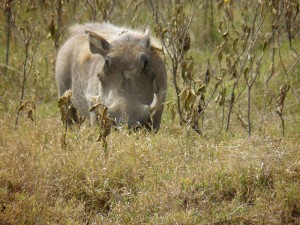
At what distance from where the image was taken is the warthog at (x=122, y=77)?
584 centimetres

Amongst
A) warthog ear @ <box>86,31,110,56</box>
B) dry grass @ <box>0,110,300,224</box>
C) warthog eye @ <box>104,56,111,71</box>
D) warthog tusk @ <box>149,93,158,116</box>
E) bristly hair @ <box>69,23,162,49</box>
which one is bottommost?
dry grass @ <box>0,110,300,224</box>

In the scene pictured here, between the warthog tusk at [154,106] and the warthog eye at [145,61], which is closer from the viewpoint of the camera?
the warthog tusk at [154,106]

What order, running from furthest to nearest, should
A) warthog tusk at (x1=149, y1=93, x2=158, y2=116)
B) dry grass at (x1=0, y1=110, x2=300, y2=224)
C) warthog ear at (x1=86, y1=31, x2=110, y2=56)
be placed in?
warthog ear at (x1=86, y1=31, x2=110, y2=56) < warthog tusk at (x1=149, y1=93, x2=158, y2=116) < dry grass at (x1=0, y1=110, x2=300, y2=224)

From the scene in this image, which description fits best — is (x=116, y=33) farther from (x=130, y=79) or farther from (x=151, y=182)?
(x=151, y=182)

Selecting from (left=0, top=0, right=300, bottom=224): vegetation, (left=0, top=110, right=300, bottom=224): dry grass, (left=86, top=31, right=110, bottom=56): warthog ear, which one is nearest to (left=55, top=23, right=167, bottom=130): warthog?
(left=86, top=31, right=110, bottom=56): warthog ear

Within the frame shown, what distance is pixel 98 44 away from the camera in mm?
6254

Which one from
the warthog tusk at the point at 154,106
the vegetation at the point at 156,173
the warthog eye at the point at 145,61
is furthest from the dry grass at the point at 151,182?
the warthog eye at the point at 145,61

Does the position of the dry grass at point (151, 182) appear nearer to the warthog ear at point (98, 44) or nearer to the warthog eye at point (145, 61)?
the warthog eye at point (145, 61)

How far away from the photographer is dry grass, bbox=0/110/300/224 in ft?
15.0

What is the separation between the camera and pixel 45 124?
246 inches

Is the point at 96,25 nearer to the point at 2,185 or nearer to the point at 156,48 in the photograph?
the point at 156,48

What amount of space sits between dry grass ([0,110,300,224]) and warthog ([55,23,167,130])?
50 cm

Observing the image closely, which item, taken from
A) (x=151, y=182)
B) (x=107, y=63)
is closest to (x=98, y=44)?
(x=107, y=63)

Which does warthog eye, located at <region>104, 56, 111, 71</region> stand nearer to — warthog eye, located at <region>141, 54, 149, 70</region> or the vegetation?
warthog eye, located at <region>141, 54, 149, 70</region>
